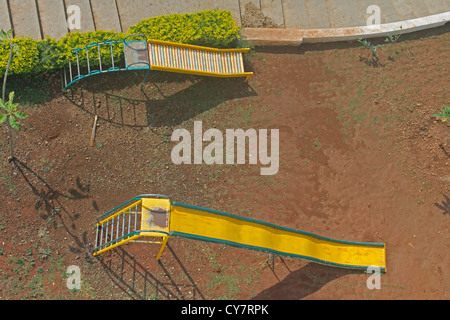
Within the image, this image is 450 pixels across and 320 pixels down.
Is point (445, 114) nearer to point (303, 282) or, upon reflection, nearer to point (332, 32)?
point (332, 32)

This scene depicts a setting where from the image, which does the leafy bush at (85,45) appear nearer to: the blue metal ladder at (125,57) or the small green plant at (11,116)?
the blue metal ladder at (125,57)

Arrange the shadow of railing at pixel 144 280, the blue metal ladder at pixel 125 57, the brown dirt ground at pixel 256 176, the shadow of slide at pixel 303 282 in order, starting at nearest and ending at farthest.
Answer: the shadow of railing at pixel 144 280 < the brown dirt ground at pixel 256 176 < the shadow of slide at pixel 303 282 < the blue metal ladder at pixel 125 57

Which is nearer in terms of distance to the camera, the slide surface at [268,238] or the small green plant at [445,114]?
the slide surface at [268,238]

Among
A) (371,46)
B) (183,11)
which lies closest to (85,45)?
(183,11)

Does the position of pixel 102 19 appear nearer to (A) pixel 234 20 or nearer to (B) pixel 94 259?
(A) pixel 234 20

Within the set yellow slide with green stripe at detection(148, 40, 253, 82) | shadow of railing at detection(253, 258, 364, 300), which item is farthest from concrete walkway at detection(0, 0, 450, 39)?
shadow of railing at detection(253, 258, 364, 300)

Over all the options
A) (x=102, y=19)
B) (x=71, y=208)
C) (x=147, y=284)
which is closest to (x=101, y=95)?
(x=102, y=19)

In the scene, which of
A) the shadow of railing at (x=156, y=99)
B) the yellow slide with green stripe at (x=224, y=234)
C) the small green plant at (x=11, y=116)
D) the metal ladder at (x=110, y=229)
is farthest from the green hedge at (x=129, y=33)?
the yellow slide with green stripe at (x=224, y=234)
